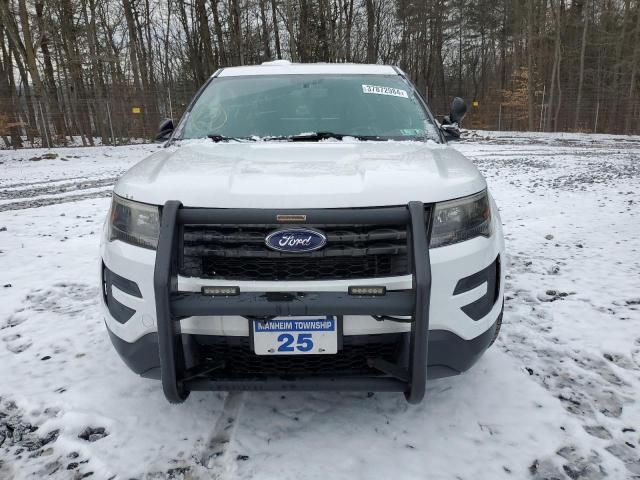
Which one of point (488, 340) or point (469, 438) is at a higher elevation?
point (488, 340)

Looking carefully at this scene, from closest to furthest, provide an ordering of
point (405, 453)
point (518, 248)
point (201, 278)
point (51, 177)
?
1. point (201, 278)
2. point (405, 453)
3. point (518, 248)
4. point (51, 177)

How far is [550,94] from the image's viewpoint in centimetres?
2697

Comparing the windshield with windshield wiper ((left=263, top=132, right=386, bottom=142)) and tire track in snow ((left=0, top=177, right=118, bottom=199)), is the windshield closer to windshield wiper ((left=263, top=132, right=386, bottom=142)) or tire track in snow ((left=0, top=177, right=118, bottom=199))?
windshield wiper ((left=263, top=132, right=386, bottom=142))

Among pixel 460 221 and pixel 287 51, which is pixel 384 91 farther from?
pixel 287 51

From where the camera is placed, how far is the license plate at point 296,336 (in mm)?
1853

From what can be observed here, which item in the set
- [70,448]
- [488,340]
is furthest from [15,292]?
[488,340]

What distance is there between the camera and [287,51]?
31188 millimetres

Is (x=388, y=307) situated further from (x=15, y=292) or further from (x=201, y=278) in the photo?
(x=15, y=292)

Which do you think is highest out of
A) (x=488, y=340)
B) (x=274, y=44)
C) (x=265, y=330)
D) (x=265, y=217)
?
(x=274, y=44)

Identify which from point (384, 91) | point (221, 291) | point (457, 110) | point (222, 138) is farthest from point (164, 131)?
point (457, 110)

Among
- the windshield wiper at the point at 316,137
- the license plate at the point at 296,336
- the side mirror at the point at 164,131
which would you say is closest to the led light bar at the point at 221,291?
the license plate at the point at 296,336

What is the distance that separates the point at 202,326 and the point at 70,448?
0.86m

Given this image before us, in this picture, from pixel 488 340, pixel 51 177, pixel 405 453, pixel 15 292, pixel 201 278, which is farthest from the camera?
pixel 51 177

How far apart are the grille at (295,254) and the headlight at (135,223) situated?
18 centimetres
